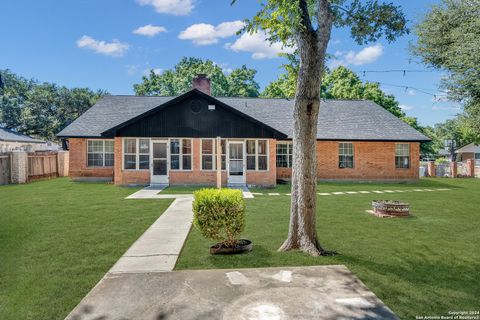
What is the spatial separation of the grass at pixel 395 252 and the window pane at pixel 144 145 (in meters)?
9.25

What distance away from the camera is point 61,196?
1394cm

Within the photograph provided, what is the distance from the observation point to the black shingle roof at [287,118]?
2136 cm

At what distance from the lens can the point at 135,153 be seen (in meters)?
18.2


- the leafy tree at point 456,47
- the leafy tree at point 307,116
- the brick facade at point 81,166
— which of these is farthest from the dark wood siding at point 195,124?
the leafy tree at point 307,116

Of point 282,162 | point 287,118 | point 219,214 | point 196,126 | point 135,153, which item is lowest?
point 219,214

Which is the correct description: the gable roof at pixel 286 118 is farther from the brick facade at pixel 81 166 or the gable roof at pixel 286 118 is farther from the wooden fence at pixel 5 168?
the wooden fence at pixel 5 168

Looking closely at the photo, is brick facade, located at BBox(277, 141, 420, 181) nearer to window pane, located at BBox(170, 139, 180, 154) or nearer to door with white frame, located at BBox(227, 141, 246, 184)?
door with white frame, located at BBox(227, 141, 246, 184)

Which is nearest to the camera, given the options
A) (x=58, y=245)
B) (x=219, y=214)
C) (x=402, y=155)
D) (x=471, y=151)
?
(x=219, y=214)

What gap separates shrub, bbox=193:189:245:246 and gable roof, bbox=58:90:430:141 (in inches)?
577

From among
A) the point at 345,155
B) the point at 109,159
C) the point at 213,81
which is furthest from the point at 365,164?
the point at 213,81

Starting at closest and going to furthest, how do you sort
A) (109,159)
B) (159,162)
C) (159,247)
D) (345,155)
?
1. (159,247)
2. (159,162)
3. (109,159)
4. (345,155)

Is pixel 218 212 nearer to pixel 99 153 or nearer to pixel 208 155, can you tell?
pixel 208 155

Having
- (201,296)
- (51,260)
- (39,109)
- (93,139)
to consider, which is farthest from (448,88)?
(39,109)

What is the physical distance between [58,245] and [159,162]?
460 inches
